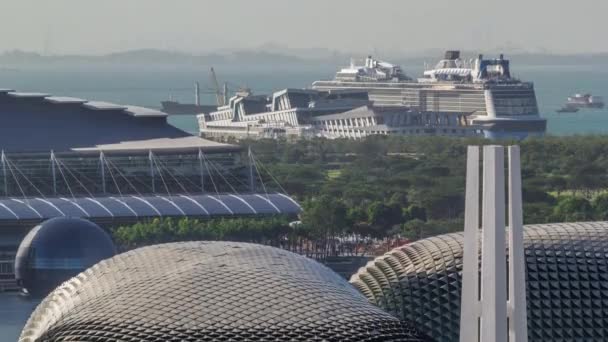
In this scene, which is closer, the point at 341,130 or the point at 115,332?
the point at 115,332

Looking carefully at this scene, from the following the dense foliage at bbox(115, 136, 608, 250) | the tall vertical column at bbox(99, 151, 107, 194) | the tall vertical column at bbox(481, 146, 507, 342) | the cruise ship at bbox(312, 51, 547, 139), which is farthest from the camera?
the cruise ship at bbox(312, 51, 547, 139)

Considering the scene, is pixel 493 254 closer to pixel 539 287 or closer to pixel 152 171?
pixel 539 287

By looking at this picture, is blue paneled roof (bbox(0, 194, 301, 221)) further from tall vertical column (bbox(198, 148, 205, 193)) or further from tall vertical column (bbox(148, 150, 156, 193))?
tall vertical column (bbox(198, 148, 205, 193))

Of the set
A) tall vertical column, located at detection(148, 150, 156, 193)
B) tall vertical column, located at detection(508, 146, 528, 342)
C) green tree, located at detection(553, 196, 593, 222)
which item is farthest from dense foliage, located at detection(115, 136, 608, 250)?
tall vertical column, located at detection(508, 146, 528, 342)

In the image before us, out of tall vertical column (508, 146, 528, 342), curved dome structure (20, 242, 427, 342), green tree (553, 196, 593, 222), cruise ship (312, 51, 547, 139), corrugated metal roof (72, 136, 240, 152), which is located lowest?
cruise ship (312, 51, 547, 139)

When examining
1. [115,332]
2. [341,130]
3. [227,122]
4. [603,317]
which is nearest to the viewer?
[115,332]

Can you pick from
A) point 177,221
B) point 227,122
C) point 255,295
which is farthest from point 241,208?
point 227,122

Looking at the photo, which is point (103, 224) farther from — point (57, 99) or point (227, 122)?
point (227, 122)
